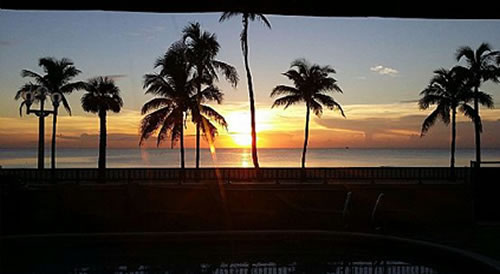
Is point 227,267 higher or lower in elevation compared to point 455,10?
lower

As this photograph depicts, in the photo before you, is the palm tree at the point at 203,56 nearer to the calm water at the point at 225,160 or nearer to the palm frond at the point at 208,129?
the palm frond at the point at 208,129

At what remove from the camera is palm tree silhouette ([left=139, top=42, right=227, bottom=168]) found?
26750mm

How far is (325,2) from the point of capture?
8.16 ft

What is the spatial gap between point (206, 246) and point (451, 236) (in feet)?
17.0

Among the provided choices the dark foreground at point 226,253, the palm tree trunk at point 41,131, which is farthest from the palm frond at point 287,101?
the dark foreground at point 226,253

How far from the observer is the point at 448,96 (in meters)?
30.8

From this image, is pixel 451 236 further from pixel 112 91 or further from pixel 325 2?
pixel 112 91

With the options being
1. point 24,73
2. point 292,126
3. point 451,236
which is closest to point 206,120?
point 24,73

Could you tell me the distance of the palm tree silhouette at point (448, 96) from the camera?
3016cm

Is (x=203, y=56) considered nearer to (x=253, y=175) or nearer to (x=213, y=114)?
(x=213, y=114)

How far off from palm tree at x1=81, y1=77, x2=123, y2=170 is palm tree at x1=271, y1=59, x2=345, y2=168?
829cm

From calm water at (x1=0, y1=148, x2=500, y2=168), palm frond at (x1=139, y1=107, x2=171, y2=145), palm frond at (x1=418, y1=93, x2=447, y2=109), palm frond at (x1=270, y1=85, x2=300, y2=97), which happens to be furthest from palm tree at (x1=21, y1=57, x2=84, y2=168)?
calm water at (x1=0, y1=148, x2=500, y2=168)

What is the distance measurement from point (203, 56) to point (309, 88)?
20.3 feet

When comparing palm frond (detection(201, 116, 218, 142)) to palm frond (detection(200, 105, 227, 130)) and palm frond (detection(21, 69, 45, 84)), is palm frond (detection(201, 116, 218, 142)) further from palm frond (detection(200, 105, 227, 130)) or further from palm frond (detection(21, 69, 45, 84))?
palm frond (detection(21, 69, 45, 84))
